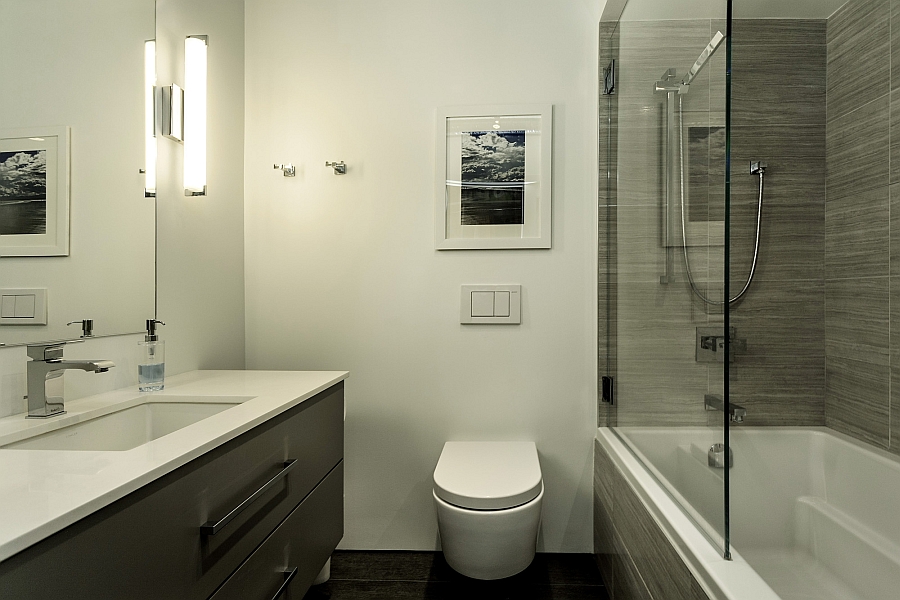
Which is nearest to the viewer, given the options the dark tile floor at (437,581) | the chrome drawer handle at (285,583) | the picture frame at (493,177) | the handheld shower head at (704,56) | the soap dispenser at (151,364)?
the handheld shower head at (704,56)

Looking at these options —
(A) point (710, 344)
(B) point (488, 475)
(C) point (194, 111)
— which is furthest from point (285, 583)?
(C) point (194, 111)

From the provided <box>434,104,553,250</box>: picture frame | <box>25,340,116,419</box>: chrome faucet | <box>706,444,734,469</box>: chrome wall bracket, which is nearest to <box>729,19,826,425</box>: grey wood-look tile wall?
→ <box>434,104,553,250</box>: picture frame

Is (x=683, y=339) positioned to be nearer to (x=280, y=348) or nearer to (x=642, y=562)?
(x=642, y=562)

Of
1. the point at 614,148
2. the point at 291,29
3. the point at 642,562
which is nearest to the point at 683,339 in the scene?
the point at 642,562

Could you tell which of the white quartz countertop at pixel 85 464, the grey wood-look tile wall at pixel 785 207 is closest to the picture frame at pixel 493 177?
the grey wood-look tile wall at pixel 785 207

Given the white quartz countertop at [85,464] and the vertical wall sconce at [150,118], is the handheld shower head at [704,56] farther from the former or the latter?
the vertical wall sconce at [150,118]

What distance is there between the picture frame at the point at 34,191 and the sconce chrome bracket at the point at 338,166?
0.97m

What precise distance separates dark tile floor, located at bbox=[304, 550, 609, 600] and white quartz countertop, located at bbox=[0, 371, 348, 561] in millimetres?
826

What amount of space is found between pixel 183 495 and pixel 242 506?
204 mm

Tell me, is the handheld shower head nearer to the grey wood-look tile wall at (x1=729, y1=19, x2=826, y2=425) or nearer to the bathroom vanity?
the grey wood-look tile wall at (x1=729, y1=19, x2=826, y2=425)

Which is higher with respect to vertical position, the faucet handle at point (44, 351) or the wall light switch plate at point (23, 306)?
the wall light switch plate at point (23, 306)

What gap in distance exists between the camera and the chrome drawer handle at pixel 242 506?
3.43 ft

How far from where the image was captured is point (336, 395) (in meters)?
1.87

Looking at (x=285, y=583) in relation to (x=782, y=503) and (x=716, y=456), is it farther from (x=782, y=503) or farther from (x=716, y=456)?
(x=782, y=503)
